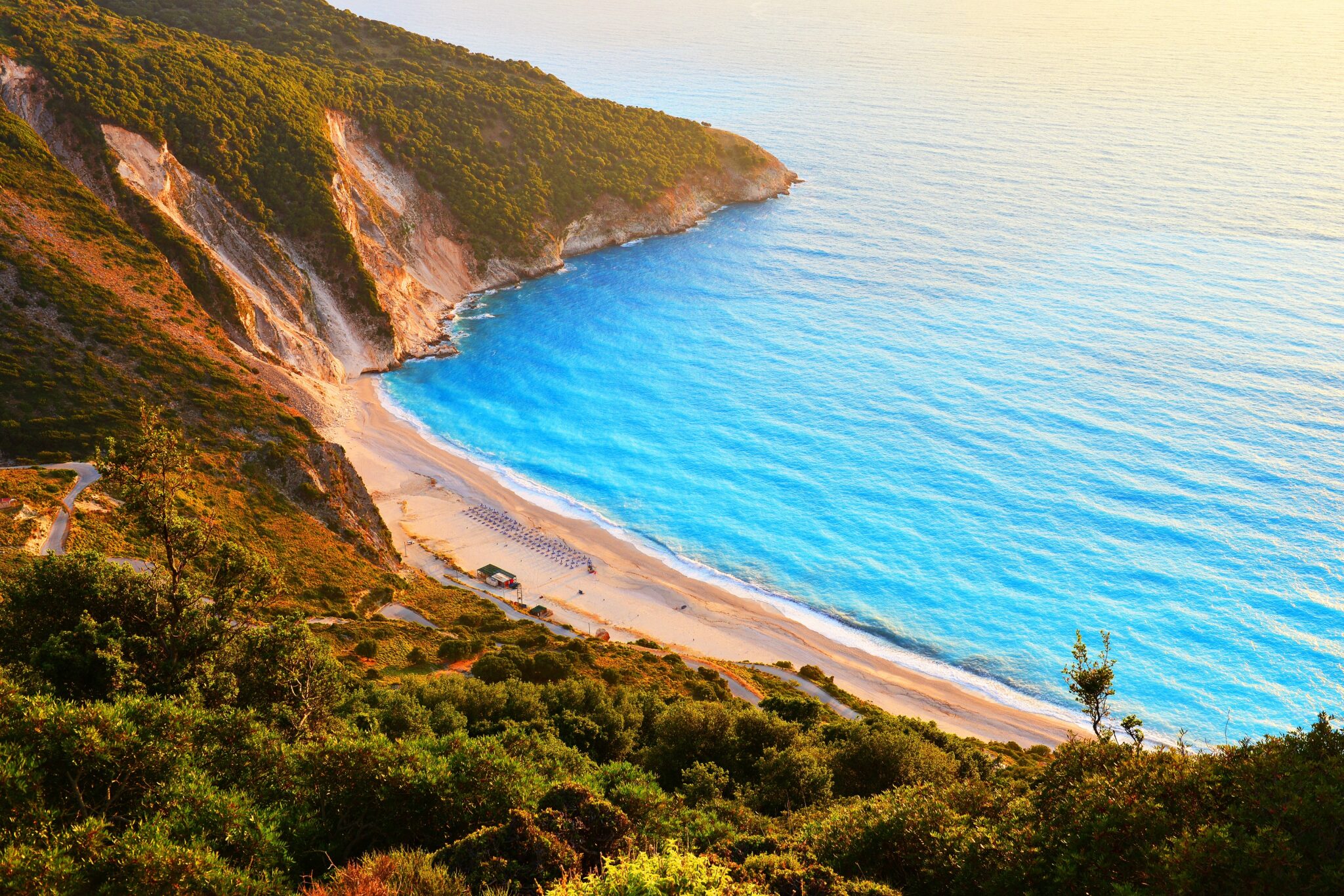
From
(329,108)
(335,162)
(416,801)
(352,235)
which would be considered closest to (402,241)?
(335,162)

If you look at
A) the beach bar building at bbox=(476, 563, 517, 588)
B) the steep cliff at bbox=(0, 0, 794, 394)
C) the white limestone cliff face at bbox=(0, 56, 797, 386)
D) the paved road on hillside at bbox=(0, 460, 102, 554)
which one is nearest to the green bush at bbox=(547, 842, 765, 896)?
the paved road on hillside at bbox=(0, 460, 102, 554)

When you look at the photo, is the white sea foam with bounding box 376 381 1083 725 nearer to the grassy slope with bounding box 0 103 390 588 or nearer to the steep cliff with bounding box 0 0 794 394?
the steep cliff with bounding box 0 0 794 394

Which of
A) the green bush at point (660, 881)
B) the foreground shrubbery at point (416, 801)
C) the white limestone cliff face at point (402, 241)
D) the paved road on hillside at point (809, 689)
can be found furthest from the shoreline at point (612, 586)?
the green bush at point (660, 881)

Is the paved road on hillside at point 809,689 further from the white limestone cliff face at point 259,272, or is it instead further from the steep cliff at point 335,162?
the white limestone cliff face at point 259,272

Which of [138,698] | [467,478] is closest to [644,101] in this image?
[467,478]

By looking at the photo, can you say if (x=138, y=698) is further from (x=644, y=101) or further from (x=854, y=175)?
(x=644, y=101)
